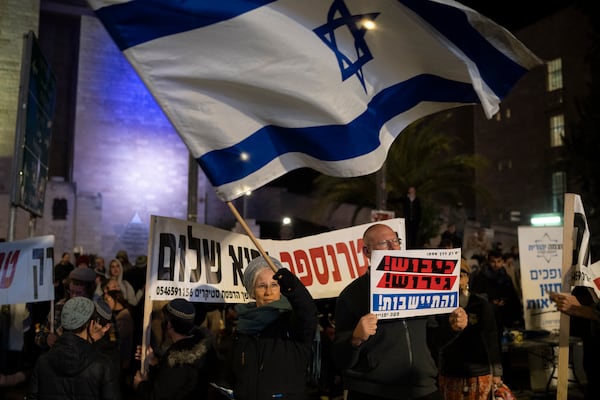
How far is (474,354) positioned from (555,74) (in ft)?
101

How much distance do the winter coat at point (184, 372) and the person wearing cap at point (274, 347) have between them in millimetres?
502

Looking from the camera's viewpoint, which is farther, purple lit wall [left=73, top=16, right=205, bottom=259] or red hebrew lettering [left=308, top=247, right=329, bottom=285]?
purple lit wall [left=73, top=16, right=205, bottom=259]

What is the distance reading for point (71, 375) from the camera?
4.10 m

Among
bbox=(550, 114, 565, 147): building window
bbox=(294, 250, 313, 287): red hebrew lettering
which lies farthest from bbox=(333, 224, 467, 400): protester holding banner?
bbox=(550, 114, 565, 147): building window

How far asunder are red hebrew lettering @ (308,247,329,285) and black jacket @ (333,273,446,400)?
2753 millimetres

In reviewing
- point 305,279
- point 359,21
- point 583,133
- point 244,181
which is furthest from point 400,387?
point 583,133

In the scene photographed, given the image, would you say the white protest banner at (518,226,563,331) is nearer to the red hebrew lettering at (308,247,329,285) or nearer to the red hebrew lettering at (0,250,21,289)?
the red hebrew lettering at (308,247,329,285)

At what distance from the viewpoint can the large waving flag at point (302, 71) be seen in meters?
3.80

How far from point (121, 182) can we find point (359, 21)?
25639mm

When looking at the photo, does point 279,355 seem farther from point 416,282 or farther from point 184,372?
point 416,282

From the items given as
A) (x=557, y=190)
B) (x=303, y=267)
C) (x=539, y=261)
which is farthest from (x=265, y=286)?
(x=557, y=190)

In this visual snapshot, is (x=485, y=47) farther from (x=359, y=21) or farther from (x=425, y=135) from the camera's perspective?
(x=425, y=135)

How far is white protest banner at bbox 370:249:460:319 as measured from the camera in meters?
3.73

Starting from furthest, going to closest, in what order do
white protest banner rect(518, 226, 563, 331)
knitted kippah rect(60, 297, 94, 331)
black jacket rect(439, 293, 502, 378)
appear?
1. white protest banner rect(518, 226, 563, 331)
2. black jacket rect(439, 293, 502, 378)
3. knitted kippah rect(60, 297, 94, 331)
